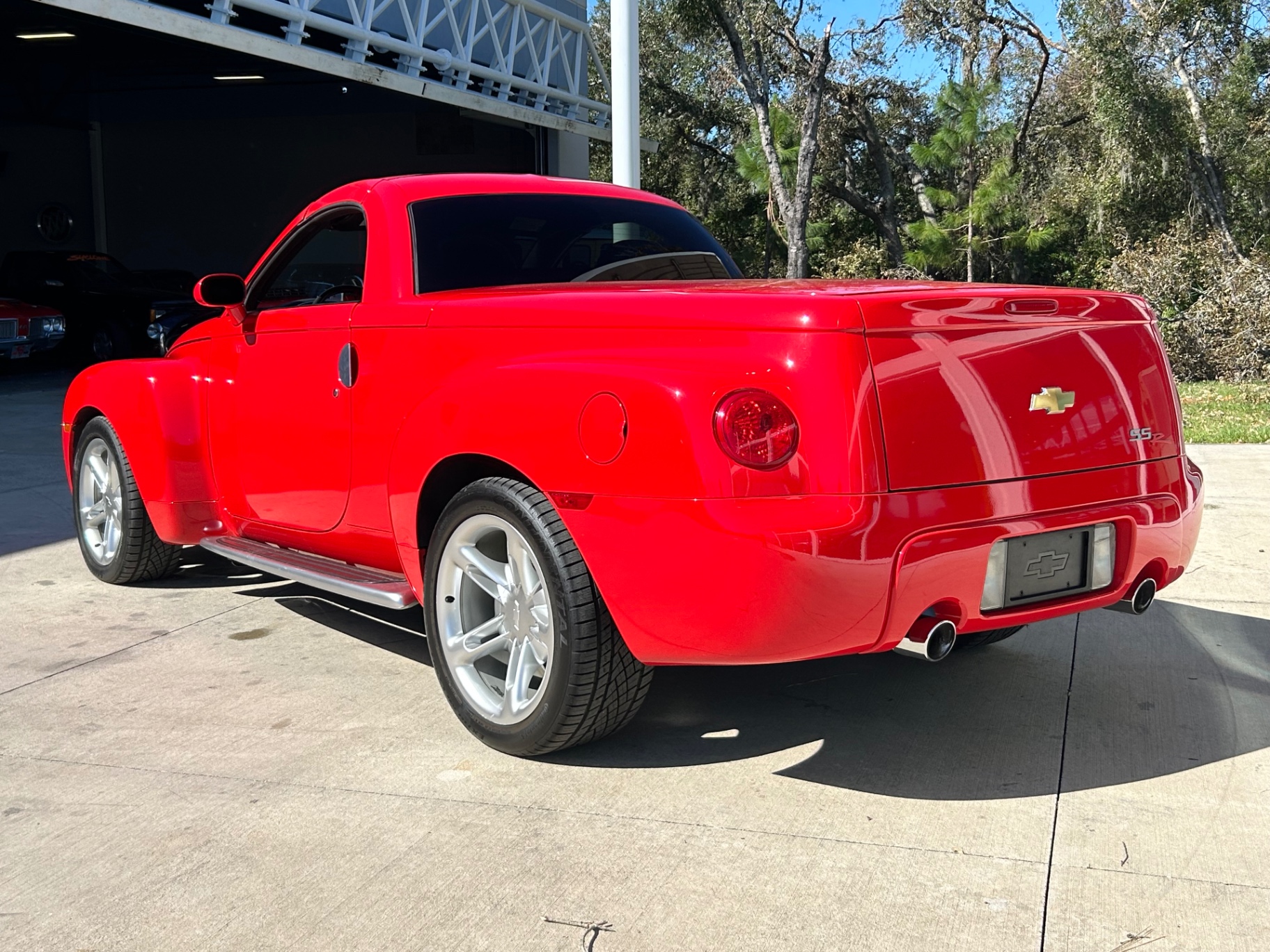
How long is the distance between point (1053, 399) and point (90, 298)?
18.8 metres

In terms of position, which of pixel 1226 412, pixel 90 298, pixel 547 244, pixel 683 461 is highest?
pixel 90 298

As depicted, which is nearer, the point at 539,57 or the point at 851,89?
the point at 539,57

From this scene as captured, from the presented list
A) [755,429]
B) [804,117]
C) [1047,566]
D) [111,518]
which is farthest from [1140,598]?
→ [804,117]

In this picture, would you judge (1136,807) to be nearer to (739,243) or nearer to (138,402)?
(138,402)

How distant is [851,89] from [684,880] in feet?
107

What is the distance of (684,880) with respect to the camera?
2.89 m

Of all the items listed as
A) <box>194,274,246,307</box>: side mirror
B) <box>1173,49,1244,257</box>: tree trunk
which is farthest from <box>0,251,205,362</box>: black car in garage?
<box>1173,49,1244,257</box>: tree trunk

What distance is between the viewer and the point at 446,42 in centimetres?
1909

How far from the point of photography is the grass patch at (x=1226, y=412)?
33.7 ft

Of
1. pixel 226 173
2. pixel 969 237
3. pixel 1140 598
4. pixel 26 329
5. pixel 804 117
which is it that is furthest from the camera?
pixel 969 237

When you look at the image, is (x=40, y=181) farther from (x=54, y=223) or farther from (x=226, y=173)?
(x=226, y=173)

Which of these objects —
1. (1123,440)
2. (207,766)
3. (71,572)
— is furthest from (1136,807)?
(71,572)

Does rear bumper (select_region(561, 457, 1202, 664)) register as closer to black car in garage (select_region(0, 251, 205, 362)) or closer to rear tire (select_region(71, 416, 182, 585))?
rear tire (select_region(71, 416, 182, 585))

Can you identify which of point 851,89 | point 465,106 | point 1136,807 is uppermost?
point 851,89
